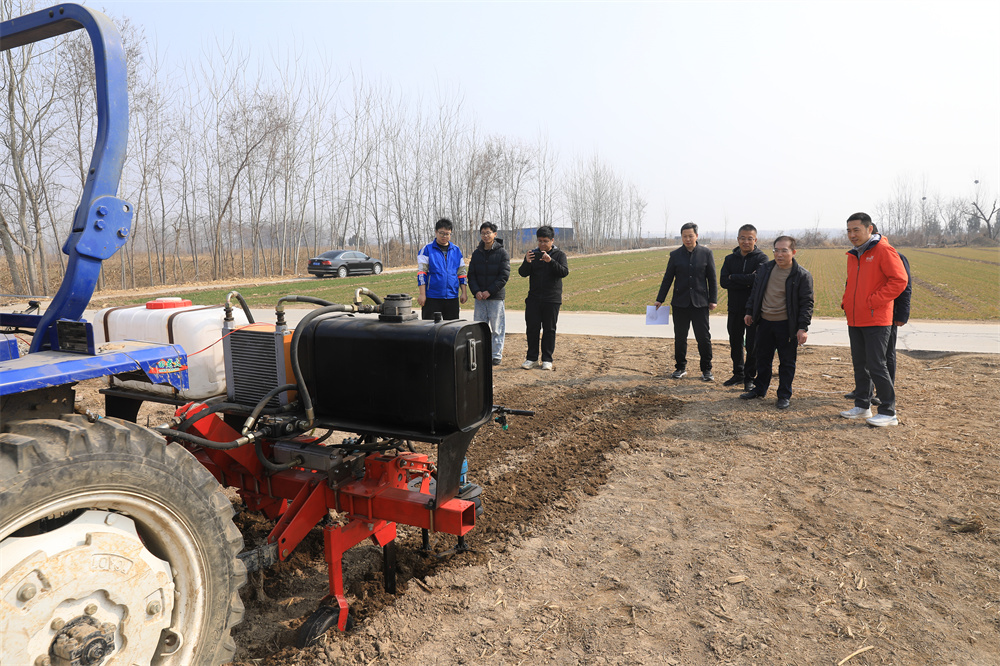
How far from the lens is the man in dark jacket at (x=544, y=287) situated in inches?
318

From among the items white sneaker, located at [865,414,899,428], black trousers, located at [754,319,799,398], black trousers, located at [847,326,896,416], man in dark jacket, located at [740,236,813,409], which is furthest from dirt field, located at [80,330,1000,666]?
man in dark jacket, located at [740,236,813,409]

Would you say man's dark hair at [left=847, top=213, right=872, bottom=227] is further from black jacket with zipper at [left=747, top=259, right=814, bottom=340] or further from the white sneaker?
the white sneaker

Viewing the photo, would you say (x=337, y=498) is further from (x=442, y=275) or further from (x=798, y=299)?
(x=798, y=299)

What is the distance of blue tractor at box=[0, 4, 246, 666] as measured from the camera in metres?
1.69

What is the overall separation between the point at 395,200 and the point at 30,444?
41911 millimetres

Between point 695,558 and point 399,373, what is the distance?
205 cm

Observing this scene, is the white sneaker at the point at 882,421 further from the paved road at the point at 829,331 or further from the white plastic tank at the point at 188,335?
the white plastic tank at the point at 188,335

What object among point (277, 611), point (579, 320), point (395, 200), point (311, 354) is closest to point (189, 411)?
point (311, 354)

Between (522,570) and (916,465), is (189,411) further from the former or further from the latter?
(916,465)

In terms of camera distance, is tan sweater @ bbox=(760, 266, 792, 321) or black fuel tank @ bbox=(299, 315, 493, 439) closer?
black fuel tank @ bbox=(299, 315, 493, 439)

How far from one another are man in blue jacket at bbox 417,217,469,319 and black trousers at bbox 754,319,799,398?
342cm

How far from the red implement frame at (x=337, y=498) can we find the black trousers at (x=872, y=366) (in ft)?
15.4

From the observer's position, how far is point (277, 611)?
3039 millimetres

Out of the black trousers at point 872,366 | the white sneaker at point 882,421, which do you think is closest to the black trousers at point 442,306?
the black trousers at point 872,366
